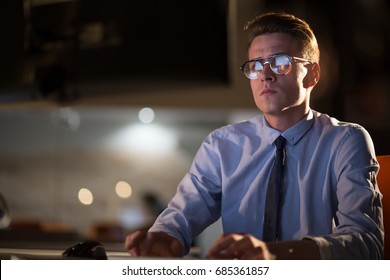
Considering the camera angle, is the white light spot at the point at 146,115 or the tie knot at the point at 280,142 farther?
the white light spot at the point at 146,115

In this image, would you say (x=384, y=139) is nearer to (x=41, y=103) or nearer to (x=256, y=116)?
(x=256, y=116)

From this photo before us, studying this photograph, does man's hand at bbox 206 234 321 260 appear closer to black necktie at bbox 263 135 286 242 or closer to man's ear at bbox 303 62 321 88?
black necktie at bbox 263 135 286 242

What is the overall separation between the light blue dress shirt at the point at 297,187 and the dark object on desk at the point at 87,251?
0.12 meters

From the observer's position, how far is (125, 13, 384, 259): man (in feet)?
3.95

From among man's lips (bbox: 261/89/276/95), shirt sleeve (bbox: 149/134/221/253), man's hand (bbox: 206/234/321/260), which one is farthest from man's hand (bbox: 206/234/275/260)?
man's lips (bbox: 261/89/276/95)

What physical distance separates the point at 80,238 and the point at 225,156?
0.60 m

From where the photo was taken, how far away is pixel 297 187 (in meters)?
1.29

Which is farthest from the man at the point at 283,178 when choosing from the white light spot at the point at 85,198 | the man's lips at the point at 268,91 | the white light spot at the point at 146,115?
the white light spot at the point at 85,198

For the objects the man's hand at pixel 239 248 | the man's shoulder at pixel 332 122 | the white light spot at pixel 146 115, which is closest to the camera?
the man's hand at pixel 239 248

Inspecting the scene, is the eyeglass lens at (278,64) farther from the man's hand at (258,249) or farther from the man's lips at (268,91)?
the man's hand at (258,249)

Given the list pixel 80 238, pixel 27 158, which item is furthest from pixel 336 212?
pixel 27 158

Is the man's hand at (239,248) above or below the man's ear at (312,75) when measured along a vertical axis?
below

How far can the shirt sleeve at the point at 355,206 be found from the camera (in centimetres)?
117

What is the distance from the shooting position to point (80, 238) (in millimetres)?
1721
